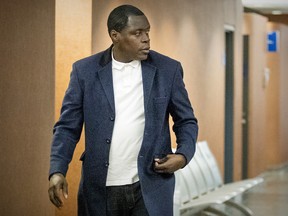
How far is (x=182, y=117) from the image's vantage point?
11.8ft

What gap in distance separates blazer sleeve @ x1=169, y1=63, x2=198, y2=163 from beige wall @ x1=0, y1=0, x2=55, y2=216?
166 cm

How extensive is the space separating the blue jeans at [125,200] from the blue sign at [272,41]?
12.5 metres

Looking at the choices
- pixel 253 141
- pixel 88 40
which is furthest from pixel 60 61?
pixel 253 141

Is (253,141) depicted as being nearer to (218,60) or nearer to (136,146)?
(218,60)

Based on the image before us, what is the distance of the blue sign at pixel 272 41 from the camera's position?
621 inches

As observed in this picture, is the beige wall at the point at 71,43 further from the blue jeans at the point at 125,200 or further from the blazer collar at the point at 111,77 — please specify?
the blue jeans at the point at 125,200

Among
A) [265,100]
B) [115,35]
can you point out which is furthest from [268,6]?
[115,35]

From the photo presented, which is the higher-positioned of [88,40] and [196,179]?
[88,40]

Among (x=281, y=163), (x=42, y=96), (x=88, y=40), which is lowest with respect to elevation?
(x=281, y=163)

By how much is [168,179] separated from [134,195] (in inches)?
7.3

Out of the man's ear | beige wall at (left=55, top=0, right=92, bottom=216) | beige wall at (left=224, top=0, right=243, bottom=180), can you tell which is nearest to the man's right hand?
the man's ear

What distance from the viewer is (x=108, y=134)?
3.52m

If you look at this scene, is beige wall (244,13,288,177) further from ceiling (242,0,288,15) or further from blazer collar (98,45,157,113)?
blazer collar (98,45,157,113)

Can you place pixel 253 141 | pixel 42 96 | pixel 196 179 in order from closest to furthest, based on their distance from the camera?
pixel 42 96
pixel 196 179
pixel 253 141
